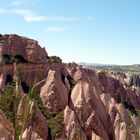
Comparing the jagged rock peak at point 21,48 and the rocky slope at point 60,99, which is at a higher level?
the jagged rock peak at point 21,48

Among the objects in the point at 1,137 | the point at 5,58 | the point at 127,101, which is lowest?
the point at 127,101

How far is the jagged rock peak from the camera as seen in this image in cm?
5909

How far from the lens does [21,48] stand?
6069 centimetres

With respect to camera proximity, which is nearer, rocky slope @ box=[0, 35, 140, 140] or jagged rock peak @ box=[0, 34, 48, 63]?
rocky slope @ box=[0, 35, 140, 140]

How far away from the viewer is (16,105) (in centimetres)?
666

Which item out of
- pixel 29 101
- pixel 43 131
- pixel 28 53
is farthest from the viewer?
pixel 28 53

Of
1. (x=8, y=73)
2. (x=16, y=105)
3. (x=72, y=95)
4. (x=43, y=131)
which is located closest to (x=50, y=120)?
(x=43, y=131)

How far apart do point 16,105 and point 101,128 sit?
43.9m

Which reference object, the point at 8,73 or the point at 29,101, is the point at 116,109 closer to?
the point at 8,73

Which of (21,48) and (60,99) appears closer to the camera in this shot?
(60,99)

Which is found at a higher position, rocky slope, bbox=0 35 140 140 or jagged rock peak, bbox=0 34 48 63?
jagged rock peak, bbox=0 34 48 63

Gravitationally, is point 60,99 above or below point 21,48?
below

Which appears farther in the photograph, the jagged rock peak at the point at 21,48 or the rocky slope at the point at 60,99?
the jagged rock peak at the point at 21,48

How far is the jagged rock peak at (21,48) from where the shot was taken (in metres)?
59.1
